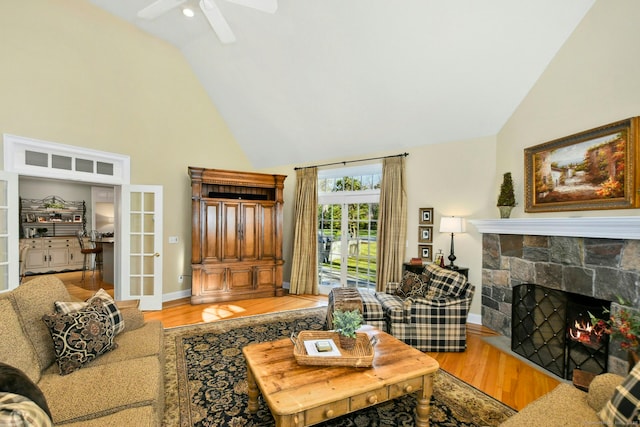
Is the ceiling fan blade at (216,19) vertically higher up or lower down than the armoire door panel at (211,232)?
higher up

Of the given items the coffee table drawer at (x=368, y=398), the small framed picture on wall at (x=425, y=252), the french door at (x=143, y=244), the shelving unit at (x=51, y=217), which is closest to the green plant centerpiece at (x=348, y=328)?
the coffee table drawer at (x=368, y=398)

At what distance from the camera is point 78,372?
6.04 ft

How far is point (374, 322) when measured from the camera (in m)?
3.31

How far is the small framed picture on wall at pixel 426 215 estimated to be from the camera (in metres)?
4.53

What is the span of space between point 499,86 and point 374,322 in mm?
3267

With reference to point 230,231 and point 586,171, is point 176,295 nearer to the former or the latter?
point 230,231

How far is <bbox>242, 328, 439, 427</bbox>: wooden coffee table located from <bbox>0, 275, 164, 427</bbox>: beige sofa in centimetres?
63

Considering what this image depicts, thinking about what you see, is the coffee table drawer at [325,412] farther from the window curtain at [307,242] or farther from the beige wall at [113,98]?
the beige wall at [113,98]

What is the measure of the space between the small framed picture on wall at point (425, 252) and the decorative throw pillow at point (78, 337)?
4.06 meters

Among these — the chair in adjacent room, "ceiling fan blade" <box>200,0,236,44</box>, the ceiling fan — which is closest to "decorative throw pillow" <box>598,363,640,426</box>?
the ceiling fan

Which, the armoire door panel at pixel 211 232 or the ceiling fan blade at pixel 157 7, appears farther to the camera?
the armoire door panel at pixel 211 232

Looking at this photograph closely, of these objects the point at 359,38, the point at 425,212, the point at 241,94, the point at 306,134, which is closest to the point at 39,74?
the point at 241,94

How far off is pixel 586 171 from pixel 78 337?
4.69 m

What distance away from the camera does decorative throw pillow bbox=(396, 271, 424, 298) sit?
3706mm
